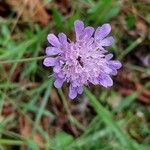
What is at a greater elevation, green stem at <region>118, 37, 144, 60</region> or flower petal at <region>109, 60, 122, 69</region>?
flower petal at <region>109, 60, 122, 69</region>

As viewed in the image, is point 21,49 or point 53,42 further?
point 21,49

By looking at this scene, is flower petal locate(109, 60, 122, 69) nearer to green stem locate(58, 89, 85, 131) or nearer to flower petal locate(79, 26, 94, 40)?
flower petal locate(79, 26, 94, 40)

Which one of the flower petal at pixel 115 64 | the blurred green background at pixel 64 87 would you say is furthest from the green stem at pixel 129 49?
the flower petal at pixel 115 64

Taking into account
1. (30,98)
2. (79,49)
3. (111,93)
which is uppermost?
(79,49)

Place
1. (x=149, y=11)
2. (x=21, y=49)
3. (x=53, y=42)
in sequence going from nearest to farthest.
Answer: (x=53, y=42) → (x=21, y=49) → (x=149, y=11)

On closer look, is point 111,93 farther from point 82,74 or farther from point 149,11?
point 82,74

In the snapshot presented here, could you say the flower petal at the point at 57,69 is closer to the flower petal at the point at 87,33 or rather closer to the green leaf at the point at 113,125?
the flower petal at the point at 87,33

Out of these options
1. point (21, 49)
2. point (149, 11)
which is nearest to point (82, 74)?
point (21, 49)

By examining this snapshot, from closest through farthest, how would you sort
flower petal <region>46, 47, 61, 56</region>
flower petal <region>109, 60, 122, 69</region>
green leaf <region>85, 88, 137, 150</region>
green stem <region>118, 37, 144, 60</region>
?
flower petal <region>46, 47, 61, 56</region> → flower petal <region>109, 60, 122, 69</region> → green leaf <region>85, 88, 137, 150</region> → green stem <region>118, 37, 144, 60</region>

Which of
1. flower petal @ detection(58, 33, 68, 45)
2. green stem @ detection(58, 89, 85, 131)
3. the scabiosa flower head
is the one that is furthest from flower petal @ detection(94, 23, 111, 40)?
green stem @ detection(58, 89, 85, 131)
